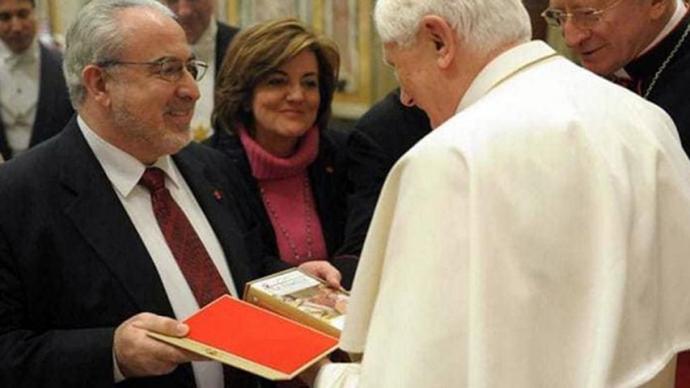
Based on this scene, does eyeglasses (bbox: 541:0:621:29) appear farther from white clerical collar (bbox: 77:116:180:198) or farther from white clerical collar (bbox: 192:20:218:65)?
white clerical collar (bbox: 192:20:218:65)

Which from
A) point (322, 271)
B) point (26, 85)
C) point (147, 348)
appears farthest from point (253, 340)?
point (26, 85)

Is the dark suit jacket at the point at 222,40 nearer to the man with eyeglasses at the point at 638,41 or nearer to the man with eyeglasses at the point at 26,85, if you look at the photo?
the man with eyeglasses at the point at 26,85

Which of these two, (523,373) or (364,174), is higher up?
(523,373)

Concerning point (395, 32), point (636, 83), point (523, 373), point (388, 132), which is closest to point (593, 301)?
point (523, 373)

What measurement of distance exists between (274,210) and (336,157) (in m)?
0.31

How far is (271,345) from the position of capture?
2.13m

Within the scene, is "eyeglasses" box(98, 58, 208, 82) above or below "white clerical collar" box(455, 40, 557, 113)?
below

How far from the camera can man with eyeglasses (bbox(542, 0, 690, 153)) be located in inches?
110

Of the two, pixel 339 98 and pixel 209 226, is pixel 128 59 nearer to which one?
pixel 209 226

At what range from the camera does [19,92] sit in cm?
423

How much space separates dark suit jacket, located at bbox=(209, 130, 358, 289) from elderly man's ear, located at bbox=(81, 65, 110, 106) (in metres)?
0.77

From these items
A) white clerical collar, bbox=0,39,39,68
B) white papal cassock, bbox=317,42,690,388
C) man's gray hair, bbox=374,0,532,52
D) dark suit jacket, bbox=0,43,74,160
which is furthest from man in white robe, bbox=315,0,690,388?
white clerical collar, bbox=0,39,39,68

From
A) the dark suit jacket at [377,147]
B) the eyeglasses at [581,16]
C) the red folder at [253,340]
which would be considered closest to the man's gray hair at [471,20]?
the red folder at [253,340]

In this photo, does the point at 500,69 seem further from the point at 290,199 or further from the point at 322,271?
the point at 290,199
